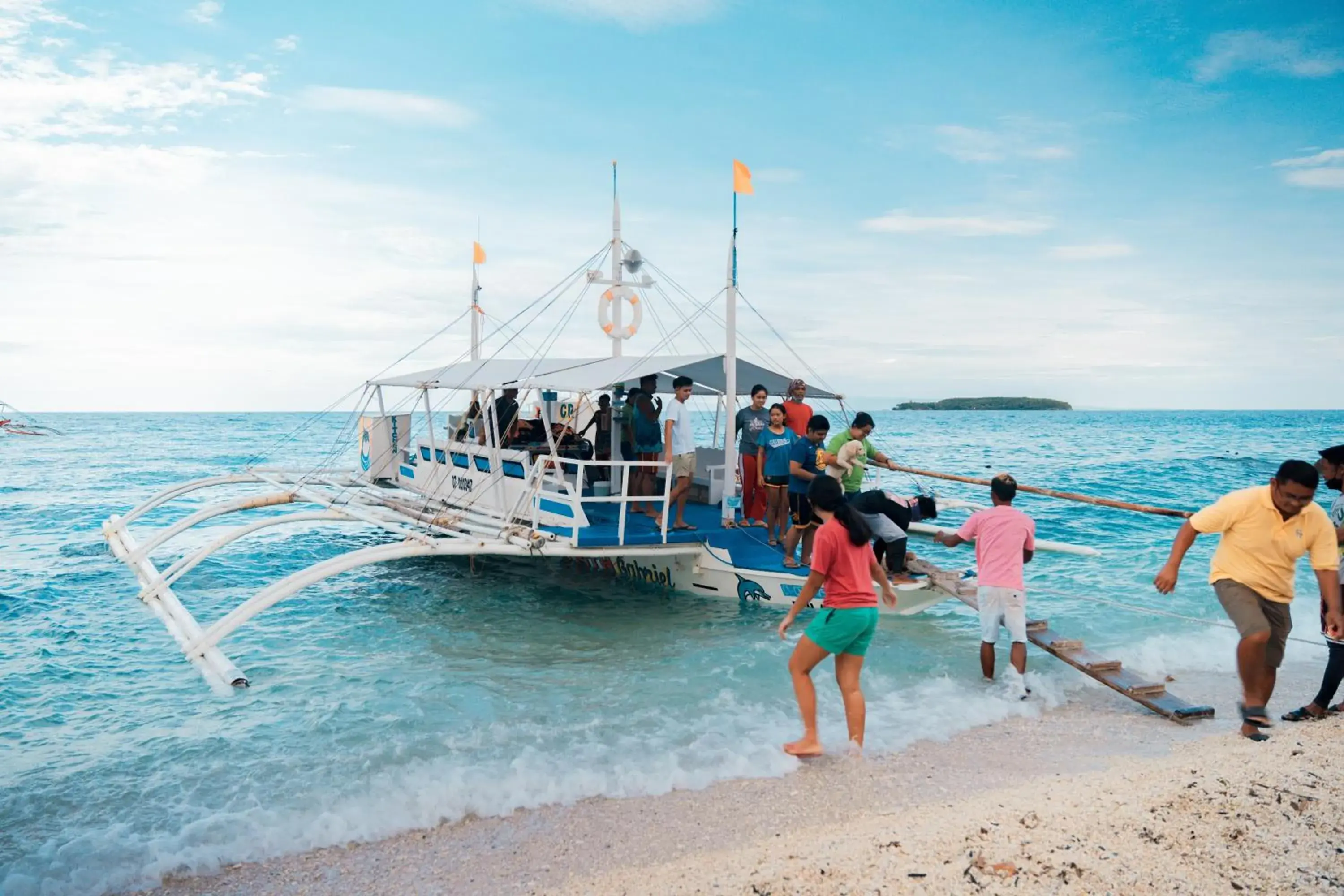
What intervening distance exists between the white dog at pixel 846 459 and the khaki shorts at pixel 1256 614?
3798 mm

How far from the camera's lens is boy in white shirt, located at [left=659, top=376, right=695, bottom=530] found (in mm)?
10047

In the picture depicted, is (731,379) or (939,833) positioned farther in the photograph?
(731,379)

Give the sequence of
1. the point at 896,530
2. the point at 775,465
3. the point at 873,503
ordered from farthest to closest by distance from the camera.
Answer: the point at 775,465 → the point at 896,530 → the point at 873,503

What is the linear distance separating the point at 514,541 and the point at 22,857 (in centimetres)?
526

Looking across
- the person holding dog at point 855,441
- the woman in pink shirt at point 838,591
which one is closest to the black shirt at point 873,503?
the woman in pink shirt at point 838,591

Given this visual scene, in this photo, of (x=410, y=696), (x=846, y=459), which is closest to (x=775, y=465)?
(x=846, y=459)

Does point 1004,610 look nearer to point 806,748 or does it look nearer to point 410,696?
point 806,748

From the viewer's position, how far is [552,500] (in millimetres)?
10531

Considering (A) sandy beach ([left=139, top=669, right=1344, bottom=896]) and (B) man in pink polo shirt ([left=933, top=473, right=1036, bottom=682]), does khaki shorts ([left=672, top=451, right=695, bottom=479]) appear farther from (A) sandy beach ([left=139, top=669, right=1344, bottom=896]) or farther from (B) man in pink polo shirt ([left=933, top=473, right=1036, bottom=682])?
(A) sandy beach ([left=139, top=669, right=1344, bottom=896])

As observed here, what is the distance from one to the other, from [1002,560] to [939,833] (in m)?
3.21

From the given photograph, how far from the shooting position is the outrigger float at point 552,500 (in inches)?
379

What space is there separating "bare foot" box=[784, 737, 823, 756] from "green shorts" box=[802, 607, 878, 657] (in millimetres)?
854

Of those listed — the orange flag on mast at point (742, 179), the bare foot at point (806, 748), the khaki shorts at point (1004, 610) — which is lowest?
the bare foot at point (806, 748)

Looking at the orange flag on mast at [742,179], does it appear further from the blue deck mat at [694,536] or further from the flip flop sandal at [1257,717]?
the flip flop sandal at [1257,717]
